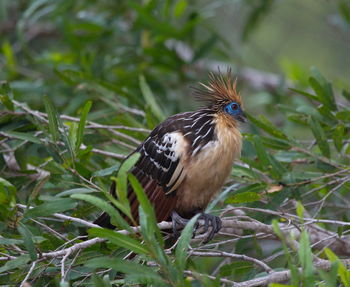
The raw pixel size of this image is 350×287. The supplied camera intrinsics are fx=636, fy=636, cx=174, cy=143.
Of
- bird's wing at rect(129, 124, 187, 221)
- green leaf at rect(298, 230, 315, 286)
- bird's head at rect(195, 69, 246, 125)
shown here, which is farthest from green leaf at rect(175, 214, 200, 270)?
bird's head at rect(195, 69, 246, 125)

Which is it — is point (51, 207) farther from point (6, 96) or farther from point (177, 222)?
point (6, 96)

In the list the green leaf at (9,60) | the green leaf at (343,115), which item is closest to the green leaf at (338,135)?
the green leaf at (343,115)

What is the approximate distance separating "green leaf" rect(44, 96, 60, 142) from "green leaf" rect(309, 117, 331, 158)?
1.69 meters

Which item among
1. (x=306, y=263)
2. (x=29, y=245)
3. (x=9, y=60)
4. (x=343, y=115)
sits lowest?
(x=9, y=60)

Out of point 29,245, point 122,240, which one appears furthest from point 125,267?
point 29,245

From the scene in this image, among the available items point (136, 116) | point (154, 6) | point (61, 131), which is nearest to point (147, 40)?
point (154, 6)

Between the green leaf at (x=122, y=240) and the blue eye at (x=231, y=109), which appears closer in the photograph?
the green leaf at (x=122, y=240)

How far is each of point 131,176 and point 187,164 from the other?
45.6 inches

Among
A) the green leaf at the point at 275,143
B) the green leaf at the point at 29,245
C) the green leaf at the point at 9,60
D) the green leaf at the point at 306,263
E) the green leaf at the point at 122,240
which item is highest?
the green leaf at the point at 306,263

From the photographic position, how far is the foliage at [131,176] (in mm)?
2920

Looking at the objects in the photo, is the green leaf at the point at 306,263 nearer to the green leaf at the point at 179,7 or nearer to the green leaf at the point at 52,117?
the green leaf at the point at 52,117

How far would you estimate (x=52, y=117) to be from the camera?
12.4 feet

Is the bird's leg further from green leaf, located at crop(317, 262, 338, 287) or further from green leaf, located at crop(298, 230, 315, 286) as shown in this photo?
green leaf, located at crop(317, 262, 338, 287)

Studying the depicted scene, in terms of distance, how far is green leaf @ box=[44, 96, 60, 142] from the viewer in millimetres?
3754
